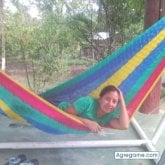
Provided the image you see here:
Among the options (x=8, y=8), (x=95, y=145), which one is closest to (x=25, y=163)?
(x=95, y=145)

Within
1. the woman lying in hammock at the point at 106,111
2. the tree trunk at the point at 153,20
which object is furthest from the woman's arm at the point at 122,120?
the tree trunk at the point at 153,20

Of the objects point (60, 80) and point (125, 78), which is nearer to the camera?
point (125, 78)

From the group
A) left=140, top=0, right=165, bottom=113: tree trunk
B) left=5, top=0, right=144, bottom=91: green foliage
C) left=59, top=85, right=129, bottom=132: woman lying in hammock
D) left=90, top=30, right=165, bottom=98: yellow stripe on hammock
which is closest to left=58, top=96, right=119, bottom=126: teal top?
left=59, top=85, right=129, bottom=132: woman lying in hammock

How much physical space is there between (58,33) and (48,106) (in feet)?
7.56

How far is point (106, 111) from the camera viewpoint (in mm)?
2502

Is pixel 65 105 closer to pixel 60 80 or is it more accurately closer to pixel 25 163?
pixel 25 163

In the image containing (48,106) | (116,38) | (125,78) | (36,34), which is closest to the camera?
(48,106)

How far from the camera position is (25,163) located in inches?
97.7

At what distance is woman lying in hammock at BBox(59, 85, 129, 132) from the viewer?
2.49m

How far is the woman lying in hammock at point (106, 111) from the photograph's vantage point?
249 centimetres

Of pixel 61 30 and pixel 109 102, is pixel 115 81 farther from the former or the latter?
pixel 61 30

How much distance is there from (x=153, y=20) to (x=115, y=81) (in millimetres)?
1430

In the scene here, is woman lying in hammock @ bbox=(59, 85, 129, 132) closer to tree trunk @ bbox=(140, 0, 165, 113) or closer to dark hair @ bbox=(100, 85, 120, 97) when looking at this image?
dark hair @ bbox=(100, 85, 120, 97)

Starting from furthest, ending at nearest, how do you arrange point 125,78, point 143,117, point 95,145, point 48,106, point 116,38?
point 116,38 → point 143,117 → point 95,145 → point 125,78 → point 48,106
